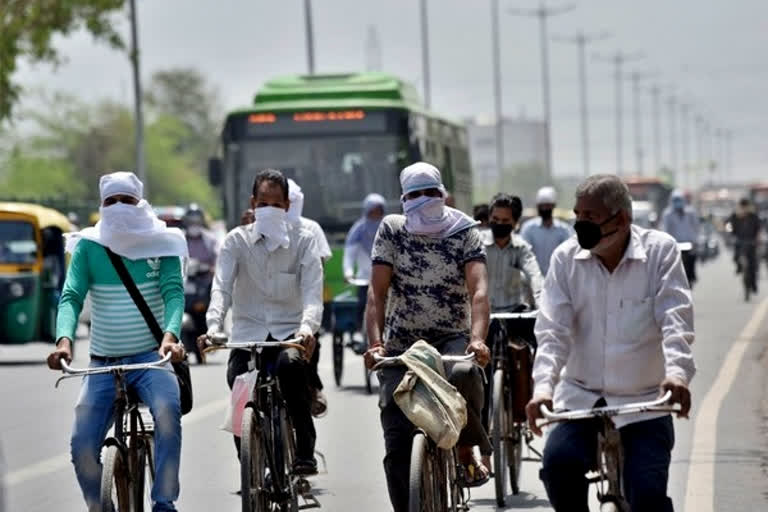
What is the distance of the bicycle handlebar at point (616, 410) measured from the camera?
706 centimetres

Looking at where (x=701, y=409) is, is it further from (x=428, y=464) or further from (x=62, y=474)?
(x=428, y=464)

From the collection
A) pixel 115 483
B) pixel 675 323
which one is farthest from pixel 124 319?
pixel 675 323

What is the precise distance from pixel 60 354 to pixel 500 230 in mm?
4843

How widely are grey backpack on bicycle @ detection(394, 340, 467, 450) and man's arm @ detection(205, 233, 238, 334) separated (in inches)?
63.7

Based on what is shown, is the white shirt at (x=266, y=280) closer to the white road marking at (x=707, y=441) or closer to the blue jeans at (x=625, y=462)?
the white road marking at (x=707, y=441)

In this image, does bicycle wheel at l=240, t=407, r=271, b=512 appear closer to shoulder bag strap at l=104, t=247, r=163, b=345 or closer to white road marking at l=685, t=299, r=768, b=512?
shoulder bag strap at l=104, t=247, r=163, b=345

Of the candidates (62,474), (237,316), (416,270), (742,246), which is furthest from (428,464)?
(742,246)

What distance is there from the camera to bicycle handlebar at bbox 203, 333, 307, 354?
9.89m

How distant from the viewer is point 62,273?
28109 millimetres

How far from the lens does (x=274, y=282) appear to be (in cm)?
1065

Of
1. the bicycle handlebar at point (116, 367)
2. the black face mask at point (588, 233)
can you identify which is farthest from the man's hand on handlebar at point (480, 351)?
the black face mask at point (588, 233)

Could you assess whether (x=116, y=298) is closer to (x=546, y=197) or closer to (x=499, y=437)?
(x=499, y=437)

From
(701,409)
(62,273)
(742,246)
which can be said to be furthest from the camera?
(742,246)

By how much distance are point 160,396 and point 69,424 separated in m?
8.33
